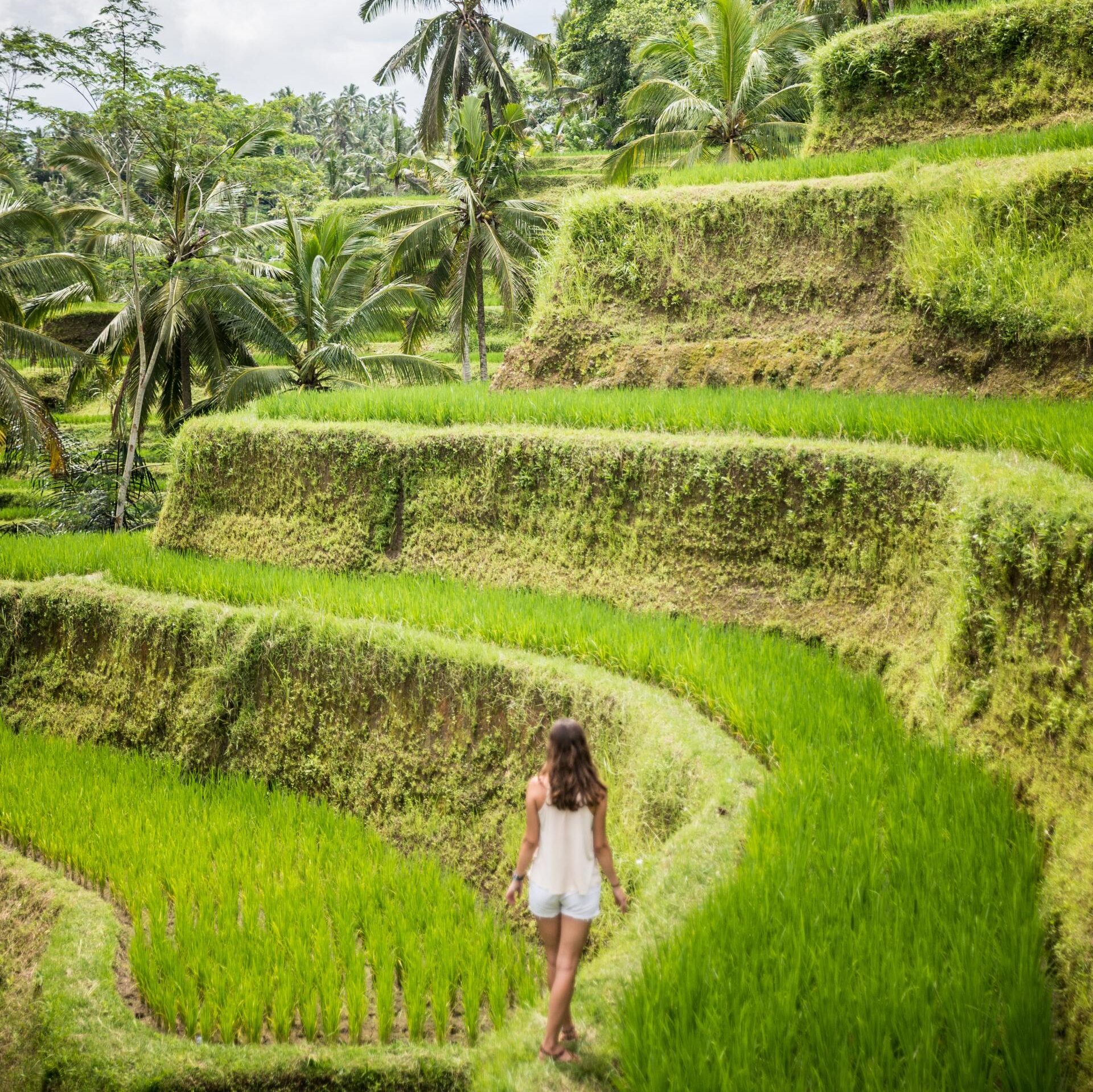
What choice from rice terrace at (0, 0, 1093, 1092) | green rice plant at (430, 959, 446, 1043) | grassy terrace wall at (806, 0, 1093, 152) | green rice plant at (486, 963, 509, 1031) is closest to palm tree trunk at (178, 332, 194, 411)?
rice terrace at (0, 0, 1093, 1092)

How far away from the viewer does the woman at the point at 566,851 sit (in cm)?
267

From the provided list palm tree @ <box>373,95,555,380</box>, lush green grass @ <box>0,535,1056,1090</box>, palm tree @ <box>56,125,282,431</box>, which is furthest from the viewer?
palm tree @ <box>373,95,555,380</box>

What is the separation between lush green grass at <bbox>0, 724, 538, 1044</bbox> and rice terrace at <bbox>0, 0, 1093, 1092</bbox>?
3 centimetres

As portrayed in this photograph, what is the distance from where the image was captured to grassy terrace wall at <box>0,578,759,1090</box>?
3.27 meters

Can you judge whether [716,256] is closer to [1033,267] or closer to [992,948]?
[1033,267]

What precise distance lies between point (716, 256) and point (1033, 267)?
2.78 meters

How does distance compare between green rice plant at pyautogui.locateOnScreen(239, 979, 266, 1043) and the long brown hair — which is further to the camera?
green rice plant at pyautogui.locateOnScreen(239, 979, 266, 1043)

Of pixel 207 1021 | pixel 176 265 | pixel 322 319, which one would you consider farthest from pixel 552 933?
pixel 322 319

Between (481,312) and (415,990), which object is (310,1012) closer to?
(415,990)

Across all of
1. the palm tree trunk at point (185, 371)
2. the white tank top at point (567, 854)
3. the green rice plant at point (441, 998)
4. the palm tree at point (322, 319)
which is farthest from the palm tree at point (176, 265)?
the white tank top at point (567, 854)

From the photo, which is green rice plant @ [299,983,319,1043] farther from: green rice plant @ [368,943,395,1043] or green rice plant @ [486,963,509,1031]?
green rice plant @ [486,963,509,1031]

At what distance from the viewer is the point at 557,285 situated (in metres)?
8.90

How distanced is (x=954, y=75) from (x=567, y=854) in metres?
8.94

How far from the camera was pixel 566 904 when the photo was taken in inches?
107
